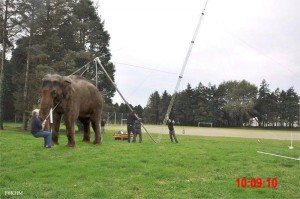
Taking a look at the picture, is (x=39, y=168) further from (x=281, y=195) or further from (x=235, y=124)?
(x=235, y=124)

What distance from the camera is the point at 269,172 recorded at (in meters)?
10.4

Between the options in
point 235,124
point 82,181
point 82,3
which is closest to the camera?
point 82,181

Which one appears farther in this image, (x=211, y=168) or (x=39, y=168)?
(x=211, y=168)

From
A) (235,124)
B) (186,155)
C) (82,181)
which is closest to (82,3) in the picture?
(186,155)

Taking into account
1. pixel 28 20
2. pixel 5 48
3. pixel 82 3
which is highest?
pixel 82 3

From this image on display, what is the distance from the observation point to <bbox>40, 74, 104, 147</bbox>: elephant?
12500 millimetres

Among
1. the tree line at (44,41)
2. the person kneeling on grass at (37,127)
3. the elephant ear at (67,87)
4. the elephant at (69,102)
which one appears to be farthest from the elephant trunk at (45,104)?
the tree line at (44,41)

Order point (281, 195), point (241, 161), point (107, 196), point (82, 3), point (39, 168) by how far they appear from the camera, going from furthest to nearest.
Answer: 1. point (82, 3)
2. point (241, 161)
3. point (39, 168)
4. point (281, 195)
5. point (107, 196)

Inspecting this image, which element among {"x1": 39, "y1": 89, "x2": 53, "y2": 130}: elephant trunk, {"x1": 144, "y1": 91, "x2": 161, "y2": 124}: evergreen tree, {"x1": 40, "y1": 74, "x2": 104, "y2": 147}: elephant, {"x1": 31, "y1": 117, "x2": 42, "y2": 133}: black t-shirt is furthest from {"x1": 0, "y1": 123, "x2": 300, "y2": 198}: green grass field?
{"x1": 144, "y1": 91, "x2": 161, "y2": 124}: evergreen tree

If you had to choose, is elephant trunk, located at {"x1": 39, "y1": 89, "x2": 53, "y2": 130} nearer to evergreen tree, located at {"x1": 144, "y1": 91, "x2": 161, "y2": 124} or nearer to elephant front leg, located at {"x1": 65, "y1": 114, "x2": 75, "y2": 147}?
elephant front leg, located at {"x1": 65, "y1": 114, "x2": 75, "y2": 147}

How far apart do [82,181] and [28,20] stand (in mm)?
33148

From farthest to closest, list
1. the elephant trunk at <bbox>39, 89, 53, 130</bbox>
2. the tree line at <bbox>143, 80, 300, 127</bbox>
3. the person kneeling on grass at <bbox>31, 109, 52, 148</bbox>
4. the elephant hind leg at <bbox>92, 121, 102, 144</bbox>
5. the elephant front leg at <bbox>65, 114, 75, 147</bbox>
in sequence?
the tree line at <bbox>143, 80, 300, 127</bbox> < the elephant hind leg at <bbox>92, 121, 102, 144</bbox> < the elephant front leg at <bbox>65, 114, 75, 147</bbox> < the person kneeling on grass at <bbox>31, 109, 52, 148</bbox> < the elephant trunk at <bbox>39, 89, 53, 130</bbox>
